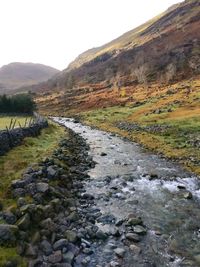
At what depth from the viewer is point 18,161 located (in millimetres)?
33562

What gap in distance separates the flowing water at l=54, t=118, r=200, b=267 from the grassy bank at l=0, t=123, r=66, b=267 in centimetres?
426

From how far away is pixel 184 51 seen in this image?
167250 millimetres

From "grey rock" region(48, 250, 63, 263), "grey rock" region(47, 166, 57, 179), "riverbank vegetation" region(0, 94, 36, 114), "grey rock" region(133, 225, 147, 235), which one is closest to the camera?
"grey rock" region(48, 250, 63, 263)

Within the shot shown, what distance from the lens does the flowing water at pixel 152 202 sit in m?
17.7

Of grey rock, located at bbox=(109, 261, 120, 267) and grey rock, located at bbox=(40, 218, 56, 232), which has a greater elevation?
grey rock, located at bbox=(40, 218, 56, 232)

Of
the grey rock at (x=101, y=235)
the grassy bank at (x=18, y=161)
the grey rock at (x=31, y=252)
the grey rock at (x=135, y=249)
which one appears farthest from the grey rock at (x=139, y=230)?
the grassy bank at (x=18, y=161)

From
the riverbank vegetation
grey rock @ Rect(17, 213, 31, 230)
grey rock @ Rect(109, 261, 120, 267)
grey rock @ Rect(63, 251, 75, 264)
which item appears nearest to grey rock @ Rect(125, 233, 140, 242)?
grey rock @ Rect(109, 261, 120, 267)

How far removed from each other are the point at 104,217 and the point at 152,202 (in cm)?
473

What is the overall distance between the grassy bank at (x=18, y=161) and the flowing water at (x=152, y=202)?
4.26m

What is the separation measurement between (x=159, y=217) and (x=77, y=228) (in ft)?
18.4

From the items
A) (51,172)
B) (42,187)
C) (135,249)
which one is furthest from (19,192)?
(135,249)

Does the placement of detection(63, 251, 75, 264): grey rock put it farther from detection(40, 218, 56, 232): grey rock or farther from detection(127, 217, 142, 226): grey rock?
detection(127, 217, 142, 226): grey rock

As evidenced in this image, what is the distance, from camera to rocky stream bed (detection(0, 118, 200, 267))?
687 inches

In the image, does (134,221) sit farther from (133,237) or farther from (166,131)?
(166,131)
